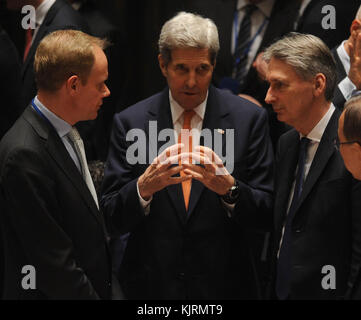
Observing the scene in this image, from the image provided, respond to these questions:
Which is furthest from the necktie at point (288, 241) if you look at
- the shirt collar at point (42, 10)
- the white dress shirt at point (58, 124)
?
the shirt collar at point (42, 10)

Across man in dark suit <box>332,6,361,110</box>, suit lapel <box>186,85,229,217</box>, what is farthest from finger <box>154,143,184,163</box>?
man in dark suit <box>332,6,361,110</box>

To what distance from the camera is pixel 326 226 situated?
311cm

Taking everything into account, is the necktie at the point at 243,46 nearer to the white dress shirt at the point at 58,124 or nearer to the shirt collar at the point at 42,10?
the shirt collar at the point at 42,10

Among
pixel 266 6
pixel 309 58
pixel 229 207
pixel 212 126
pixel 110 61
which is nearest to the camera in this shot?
pixel 309 58

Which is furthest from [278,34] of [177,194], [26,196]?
[26,196]

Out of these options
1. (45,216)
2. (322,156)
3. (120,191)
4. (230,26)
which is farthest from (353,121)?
(230,26)

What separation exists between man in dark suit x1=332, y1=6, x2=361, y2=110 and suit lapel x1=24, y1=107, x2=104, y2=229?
1484mm

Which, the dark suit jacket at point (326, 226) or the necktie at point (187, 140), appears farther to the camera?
→ the necktie at point (187, 140)

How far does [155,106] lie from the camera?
353 cm

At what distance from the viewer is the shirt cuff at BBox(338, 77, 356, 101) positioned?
11.7 ft

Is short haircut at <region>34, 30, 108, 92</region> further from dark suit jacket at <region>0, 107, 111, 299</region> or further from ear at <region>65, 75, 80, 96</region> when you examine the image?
dark suit jacket at <region>0, 107, 111, 299</region>

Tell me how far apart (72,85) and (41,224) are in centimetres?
68

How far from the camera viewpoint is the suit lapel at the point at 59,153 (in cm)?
292

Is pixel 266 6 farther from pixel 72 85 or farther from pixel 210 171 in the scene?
pixel 72 85
